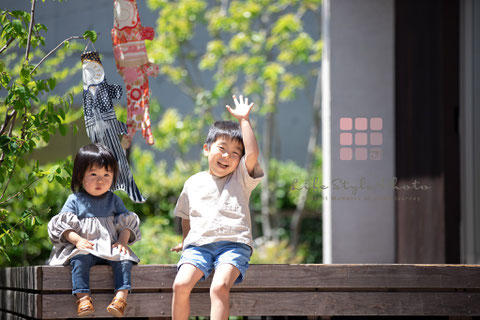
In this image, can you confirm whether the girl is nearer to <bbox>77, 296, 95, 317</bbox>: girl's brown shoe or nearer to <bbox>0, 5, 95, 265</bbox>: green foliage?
<bbox>77, 296, 95, 317</bbox>: girl's brown shoe

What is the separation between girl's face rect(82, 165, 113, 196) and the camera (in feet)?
10.6

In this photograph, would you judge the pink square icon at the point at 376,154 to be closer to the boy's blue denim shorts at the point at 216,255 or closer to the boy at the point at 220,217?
the boy at the point at 220,217

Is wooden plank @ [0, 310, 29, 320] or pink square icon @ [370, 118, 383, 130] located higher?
pink square icon @ [370, 118, 383, 130]

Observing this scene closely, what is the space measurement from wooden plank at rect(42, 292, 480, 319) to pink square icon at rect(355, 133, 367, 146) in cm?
174

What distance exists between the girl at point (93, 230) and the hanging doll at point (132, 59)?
565 millimetres

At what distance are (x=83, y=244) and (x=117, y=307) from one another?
1.02 ft

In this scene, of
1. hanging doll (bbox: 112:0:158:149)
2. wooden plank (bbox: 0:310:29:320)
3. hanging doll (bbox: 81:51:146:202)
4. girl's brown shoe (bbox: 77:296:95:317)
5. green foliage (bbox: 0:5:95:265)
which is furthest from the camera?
hanging doll (bbox: 112:0:158:149)

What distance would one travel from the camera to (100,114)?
369cm

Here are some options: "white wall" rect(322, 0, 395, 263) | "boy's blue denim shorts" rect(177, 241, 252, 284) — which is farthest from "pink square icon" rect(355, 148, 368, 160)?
"boy's blue denim shorts" rect(177, 241, 252, 284)

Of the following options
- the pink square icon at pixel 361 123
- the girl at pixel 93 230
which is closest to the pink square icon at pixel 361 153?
the pink square icon at pixel 361 123

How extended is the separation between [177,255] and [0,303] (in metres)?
1.92

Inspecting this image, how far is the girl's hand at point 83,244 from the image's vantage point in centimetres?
309

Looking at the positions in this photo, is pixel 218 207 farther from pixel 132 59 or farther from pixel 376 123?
pixel 376 123

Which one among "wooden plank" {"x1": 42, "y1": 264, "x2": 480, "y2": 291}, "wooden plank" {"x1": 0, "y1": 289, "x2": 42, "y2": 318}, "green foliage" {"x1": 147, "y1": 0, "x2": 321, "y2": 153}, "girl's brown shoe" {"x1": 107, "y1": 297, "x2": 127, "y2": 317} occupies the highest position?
"green foliage" {"x1": 147, "y1": 0, "x2": 321, "y2": 153}
